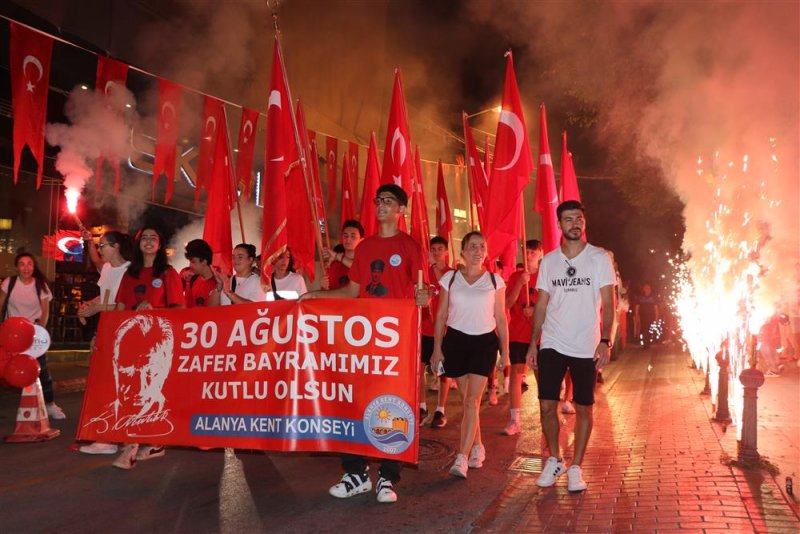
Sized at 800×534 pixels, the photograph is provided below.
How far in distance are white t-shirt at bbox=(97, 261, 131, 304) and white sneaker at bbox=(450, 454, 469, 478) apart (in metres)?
3.11

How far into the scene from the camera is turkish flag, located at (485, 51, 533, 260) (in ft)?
21.1

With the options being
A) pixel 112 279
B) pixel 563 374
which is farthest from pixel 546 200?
pixel 112 279

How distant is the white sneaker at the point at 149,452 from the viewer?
5371mm

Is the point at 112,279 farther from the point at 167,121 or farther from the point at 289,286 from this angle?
the point at 167,121

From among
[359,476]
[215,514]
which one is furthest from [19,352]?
[359,476]

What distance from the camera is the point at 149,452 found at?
5.43 meters

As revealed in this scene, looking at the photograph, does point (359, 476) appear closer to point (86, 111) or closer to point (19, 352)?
point (19, 352)

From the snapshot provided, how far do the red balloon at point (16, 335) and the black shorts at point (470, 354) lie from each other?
388 centimetres

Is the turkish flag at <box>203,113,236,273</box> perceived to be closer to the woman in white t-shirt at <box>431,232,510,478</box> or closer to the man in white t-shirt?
the woman in white t-shirt at <box>431,232,510,478</box>

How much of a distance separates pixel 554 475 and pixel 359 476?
1413 millimetres

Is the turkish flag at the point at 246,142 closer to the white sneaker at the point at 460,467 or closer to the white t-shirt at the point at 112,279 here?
the white t-shirt at the point at 112,279

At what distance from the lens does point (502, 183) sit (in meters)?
6.52

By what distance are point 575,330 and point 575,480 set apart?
1.03 metres

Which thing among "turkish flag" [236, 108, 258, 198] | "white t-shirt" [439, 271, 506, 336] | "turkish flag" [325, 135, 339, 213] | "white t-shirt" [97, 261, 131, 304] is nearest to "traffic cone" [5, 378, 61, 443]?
"white t-shirt" [97, 261, 131, 304]
